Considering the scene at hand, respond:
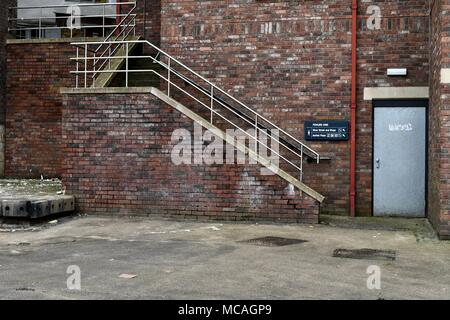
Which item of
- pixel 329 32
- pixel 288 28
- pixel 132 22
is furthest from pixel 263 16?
pixel 132 22

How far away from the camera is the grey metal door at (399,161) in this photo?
450 inches

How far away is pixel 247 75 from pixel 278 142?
69.0 inches

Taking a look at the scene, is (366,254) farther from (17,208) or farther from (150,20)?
(150,20)

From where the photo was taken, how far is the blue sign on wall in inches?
456

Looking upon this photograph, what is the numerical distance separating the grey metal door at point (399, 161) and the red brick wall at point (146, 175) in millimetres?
2080

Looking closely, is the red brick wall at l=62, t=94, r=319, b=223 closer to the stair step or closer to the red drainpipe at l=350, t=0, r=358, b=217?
the stair step

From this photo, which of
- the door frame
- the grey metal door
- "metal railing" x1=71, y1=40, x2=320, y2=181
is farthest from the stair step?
the door frame

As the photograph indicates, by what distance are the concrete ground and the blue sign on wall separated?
195 cm

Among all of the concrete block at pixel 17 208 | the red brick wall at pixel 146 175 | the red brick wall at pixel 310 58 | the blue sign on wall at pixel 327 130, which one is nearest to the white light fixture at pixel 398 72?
the red brick wall at pixel 310 58

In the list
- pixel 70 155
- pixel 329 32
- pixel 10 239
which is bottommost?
pixel 10 239

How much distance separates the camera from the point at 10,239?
880 centimetres

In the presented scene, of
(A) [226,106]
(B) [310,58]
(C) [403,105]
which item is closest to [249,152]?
(A) [226,106]

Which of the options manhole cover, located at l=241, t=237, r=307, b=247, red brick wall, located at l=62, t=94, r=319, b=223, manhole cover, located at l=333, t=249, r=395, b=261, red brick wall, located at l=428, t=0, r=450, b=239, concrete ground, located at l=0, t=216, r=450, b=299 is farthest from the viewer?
red brick wall, located at l=62, t=94, r=319, b=223

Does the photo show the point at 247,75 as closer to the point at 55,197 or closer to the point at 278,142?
the point at 278,142
